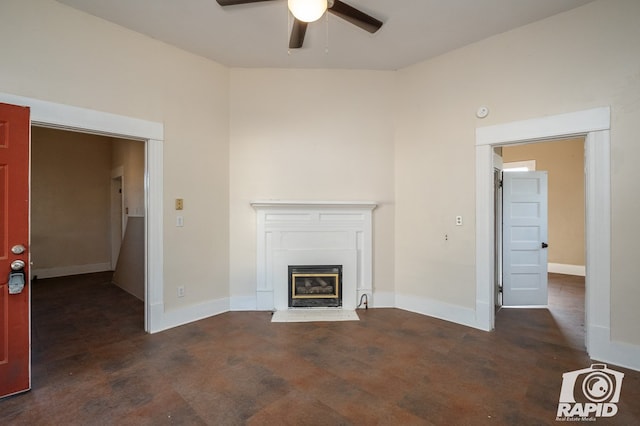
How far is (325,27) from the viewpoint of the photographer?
9.58 ft

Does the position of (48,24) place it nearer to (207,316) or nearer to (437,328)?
(207,316)

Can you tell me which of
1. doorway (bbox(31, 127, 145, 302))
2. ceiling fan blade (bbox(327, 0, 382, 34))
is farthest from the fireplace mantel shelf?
doorway (bbox(31, 127, 145, 302))

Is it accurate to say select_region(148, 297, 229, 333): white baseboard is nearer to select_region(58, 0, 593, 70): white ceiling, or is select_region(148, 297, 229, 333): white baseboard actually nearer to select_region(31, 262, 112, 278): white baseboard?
select_region(58, 0, 593, 70): white ceiling

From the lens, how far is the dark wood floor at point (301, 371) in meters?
1.86

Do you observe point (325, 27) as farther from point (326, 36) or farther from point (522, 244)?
point (522, 244)

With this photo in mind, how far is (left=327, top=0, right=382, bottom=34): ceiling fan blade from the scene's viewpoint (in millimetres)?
2199

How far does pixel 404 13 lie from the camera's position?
8.82 ft

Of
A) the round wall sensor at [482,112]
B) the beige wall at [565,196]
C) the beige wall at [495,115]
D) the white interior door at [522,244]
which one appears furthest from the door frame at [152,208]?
the beige wall at [565,196]

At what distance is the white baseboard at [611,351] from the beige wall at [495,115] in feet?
0.20

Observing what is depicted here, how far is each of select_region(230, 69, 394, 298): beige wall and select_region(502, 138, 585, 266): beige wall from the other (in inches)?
174

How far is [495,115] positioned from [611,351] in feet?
7.87

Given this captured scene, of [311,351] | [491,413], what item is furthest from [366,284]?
[491,413]

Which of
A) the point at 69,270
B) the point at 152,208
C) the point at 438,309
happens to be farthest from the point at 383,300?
the point at 69,270

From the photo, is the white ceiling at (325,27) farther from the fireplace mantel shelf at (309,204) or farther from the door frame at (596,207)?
the fireplace mantel shelf at (309,204)
